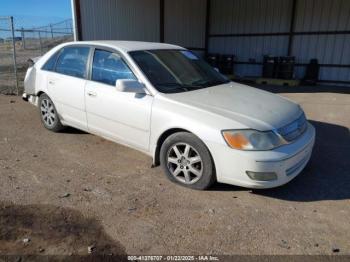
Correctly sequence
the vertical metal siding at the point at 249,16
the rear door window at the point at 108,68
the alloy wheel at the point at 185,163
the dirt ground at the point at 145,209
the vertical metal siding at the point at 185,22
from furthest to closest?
1. the vertical metal siding at the point at 185,22
2. the vertical metal siding at the point at 249,16
3. the rear door window at the point at 108,68
4. the alloy wheel at the point at 185,163
5. the dirt ground at the point at 145,209

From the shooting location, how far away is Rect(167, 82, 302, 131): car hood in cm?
339

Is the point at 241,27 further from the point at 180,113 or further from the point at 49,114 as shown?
the point at 180,113

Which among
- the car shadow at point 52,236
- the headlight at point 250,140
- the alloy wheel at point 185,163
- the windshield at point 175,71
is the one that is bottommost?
the car shadow at point 52,236

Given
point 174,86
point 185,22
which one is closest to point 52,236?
point 174,86

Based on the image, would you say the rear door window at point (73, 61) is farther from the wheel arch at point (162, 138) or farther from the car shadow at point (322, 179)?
the car shadow at point (322, 179)

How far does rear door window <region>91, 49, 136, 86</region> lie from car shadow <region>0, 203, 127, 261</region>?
185cm

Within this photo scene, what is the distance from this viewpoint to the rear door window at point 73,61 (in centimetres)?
473

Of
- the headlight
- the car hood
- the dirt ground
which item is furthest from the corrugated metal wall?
the headlight

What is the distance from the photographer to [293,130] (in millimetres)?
3584

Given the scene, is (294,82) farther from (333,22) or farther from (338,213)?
(338,213)

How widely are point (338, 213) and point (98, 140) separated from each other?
3.72m

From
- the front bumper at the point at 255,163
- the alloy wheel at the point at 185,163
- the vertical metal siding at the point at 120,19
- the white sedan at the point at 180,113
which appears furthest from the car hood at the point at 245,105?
the vertical metal siding at the point at 120,19

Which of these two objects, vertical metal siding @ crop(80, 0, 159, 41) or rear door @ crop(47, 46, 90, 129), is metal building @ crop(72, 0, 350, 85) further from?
rear door @ crop(47, 46, 90, 129)

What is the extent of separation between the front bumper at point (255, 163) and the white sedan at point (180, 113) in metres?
0.01
